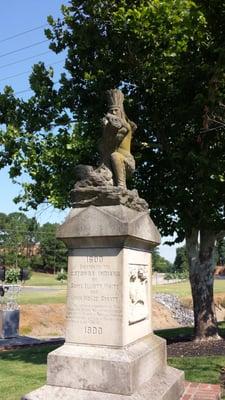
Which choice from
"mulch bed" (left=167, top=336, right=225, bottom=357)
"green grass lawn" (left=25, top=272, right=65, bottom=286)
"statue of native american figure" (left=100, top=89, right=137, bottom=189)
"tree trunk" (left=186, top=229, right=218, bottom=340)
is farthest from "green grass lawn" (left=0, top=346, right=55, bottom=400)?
"green grass lawn" (left=25, top=272, right=65, bottom=286)

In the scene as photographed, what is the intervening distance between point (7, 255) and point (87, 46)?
89105 mm

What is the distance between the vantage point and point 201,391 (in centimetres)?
745

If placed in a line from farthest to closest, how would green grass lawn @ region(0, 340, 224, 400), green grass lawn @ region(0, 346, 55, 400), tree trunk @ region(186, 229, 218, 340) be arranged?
tree trunk @ region(186, 229, 218, 340), green grass lawn @ region(0, 340, 224, 400), green grass lawn @ region(0, 346, 55, 400)

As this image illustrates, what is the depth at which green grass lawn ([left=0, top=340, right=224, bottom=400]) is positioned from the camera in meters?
8.57

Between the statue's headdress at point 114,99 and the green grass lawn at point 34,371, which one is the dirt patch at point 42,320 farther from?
the statue's headdress at point 114,99

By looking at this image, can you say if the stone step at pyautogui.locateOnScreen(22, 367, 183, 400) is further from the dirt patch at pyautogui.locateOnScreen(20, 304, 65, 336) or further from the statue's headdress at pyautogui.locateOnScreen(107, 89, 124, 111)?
the dirt patch at pyautogui.locateOnScreen(20, 304, 65, 336)

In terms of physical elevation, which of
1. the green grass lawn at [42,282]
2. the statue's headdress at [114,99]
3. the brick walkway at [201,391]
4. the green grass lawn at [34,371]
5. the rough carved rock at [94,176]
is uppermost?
the statue's headdress at [114,99]

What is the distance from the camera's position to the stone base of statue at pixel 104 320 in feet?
19.7

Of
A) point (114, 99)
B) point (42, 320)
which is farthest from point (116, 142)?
point (42, 320)

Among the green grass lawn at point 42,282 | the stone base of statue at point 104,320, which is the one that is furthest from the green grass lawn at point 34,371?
the green grass lawn at point 42,282

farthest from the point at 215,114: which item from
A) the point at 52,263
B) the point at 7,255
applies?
the point at 52,263

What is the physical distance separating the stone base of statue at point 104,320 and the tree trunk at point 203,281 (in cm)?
740

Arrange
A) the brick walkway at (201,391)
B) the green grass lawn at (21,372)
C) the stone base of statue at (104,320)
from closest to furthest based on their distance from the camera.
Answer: the stone base of statue at (104,320) < the brick walkway at (201,391) < the green grass lawn at (21,372)

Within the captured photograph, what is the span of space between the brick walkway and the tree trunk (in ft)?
20.4
